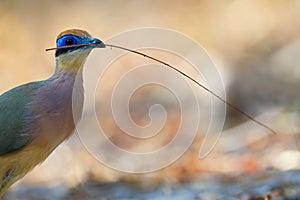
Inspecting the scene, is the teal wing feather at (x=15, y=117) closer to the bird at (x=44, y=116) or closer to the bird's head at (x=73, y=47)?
the bird at (x=44, y=116)

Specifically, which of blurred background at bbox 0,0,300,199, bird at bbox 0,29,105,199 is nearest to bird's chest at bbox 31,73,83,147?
bird at bbox 0,29,105,199

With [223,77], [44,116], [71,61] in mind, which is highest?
[223,77]

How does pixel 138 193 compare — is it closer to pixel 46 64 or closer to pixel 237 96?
pixel 237 96

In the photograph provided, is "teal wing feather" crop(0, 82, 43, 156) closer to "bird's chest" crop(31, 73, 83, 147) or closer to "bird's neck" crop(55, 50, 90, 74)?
"bird's chest" crop(31, 73, 83, 147)

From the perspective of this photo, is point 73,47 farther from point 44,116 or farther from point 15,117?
point 15,117

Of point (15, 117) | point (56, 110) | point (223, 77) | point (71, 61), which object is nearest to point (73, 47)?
point (71, 61)

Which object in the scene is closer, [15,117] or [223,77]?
[15,117]

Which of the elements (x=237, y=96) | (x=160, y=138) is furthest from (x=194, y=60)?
(x=160, y=138)
